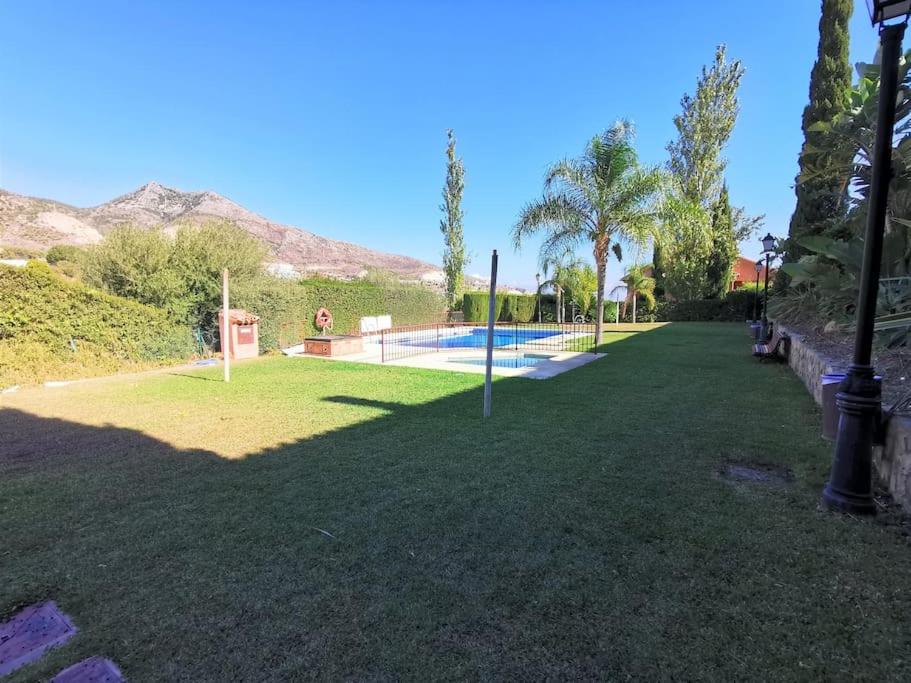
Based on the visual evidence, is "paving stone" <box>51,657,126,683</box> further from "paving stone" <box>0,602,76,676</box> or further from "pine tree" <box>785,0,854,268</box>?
"pine tree" <box>785,0,854,268</box>

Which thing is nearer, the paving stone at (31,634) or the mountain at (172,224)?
the paving stone at (31,634)

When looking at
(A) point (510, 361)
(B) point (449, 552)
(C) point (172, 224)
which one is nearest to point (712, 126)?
(A) point (510, 361)

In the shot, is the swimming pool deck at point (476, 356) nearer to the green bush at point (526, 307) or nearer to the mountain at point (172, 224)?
the mountain at point (172, 224)

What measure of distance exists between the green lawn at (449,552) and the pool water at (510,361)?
15.7ft

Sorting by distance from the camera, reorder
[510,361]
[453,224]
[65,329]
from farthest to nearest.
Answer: [453,224]
[510,361]
[65,329]

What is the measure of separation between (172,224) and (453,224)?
767 inches

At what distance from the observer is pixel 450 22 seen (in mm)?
12633

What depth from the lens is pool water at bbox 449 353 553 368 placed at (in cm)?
998

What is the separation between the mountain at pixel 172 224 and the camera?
34.2m

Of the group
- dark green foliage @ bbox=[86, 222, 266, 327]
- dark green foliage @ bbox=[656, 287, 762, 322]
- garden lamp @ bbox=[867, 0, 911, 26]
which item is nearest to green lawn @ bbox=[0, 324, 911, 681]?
garden lamp @ bbox=[867, 0, 911, 26]

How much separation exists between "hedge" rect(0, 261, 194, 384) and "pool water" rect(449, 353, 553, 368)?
711 centimetres

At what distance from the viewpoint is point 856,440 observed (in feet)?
8.97

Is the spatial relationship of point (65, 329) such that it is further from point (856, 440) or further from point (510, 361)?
point (856, 440)

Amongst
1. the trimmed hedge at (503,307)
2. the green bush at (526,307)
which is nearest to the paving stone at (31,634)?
the trimmed hedge at (503,307)
